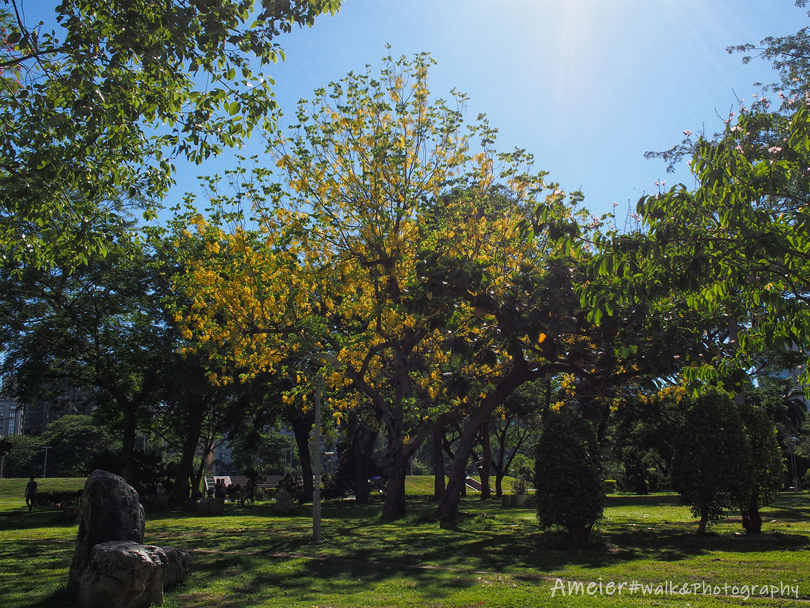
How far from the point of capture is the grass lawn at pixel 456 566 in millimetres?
7730

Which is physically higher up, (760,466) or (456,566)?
(760,466)

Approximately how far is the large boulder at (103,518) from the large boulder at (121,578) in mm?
769

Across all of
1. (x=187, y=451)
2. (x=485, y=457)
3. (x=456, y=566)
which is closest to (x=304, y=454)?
(x=187, y=451)

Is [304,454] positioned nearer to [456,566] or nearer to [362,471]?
[362,471]

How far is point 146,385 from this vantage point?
87.8ft

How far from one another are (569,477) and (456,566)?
3103 mm

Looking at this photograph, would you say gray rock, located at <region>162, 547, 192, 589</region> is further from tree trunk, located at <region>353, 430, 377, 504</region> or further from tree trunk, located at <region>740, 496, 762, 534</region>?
tree trunk, located at <region>353, 430, 377, 504</region>

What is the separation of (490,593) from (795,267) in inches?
212

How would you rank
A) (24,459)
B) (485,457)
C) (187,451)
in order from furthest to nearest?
(24,459), (485,457), (187,451)

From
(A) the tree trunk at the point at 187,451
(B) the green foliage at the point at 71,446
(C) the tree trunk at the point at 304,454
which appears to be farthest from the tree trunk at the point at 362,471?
(B) the green foliage at the point at 71,446

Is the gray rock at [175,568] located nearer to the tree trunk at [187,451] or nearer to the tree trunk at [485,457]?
the tree trunk at [187,451]

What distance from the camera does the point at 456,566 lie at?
408 inches

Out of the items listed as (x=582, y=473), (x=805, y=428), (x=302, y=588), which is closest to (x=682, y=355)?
(x=582, y=473)

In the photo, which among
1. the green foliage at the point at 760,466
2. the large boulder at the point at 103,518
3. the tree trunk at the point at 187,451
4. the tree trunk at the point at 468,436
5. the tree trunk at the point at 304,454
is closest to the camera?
the large boulder at the point at 103,518
